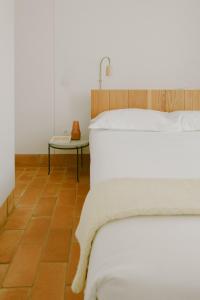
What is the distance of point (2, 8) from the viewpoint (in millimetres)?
2125

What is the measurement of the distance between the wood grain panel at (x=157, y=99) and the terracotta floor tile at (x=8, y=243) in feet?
6.46

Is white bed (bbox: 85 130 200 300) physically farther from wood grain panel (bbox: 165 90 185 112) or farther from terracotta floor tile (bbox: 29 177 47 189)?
wood grain panel (bbox: 165 90 185 112)

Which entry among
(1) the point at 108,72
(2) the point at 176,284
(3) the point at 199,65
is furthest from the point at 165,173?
(3) the point at 199,65

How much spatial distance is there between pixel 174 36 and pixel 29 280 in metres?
3.05

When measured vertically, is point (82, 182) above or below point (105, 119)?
below

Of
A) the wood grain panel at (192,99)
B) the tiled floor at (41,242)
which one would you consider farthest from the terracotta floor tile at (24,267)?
the wood grain panel at (192,99)

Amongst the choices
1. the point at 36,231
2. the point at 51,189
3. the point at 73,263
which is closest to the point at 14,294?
the point at 73,263

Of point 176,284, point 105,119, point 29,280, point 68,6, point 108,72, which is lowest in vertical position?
point 29,280

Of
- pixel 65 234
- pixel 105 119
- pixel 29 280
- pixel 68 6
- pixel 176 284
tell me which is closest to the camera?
pixel 176 284

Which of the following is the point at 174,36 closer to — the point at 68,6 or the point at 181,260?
the point at 68,6

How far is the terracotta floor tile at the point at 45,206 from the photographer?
2.42 metres

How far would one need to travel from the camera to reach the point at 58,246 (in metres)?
1.90

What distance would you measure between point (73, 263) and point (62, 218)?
640mm

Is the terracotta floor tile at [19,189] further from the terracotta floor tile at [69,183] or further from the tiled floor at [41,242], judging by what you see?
the terracotta floor tile at [69,183]
